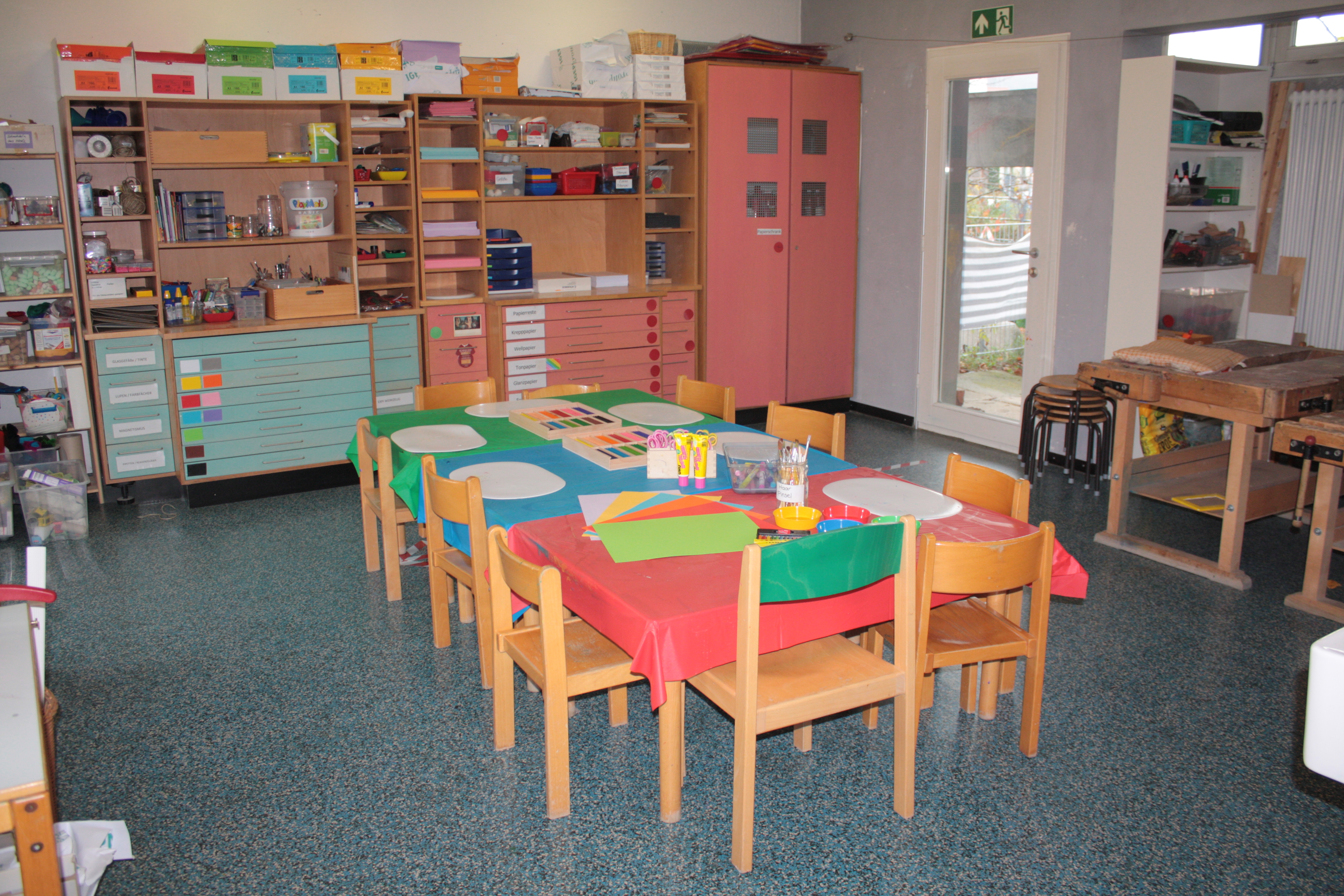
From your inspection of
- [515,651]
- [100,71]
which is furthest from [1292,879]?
[100,71]

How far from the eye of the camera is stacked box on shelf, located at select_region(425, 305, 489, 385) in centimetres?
565

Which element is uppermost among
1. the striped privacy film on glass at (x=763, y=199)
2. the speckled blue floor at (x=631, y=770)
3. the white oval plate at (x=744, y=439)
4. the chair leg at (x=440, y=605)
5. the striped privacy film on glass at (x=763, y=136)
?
the striped privacy film on glass at (x=763, y=136)

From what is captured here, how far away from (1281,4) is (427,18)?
4.36m

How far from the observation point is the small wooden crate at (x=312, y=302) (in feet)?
17.1

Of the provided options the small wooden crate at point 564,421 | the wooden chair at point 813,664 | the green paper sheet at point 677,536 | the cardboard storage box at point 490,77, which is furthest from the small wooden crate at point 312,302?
the wooden chair at point 813,664

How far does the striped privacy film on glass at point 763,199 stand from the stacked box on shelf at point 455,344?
1.87 meters

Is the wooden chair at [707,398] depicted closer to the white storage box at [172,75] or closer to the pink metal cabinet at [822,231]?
the pink metal cabinet at [822,231]

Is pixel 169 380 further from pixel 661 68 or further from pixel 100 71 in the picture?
pixel 661 68

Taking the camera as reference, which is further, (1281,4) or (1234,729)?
(1281,4)

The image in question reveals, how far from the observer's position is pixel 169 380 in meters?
5.01

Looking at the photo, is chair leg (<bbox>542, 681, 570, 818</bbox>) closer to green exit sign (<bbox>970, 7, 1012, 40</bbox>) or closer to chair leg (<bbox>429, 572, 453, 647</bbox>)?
chair leg (<bbox>429, 572, 453, 647</bbox>)

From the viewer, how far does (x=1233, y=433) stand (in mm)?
3963

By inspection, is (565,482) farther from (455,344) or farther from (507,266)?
(507,266)

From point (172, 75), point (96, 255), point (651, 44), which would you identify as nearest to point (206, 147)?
point (172, 75)
